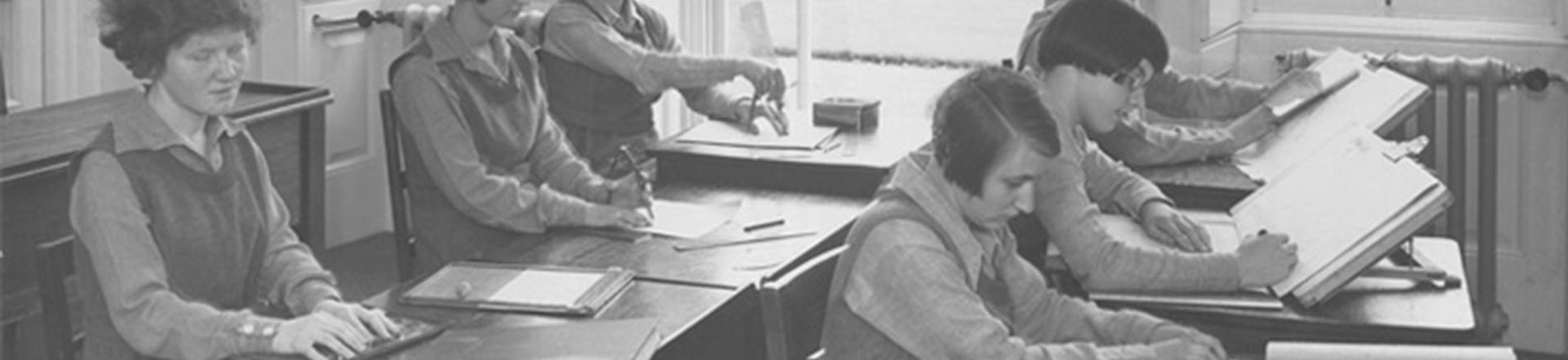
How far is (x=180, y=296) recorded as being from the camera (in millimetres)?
2779

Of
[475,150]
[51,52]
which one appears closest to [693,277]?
[475,150]

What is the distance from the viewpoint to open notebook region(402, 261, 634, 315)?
296cm

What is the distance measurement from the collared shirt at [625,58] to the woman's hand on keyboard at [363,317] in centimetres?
199

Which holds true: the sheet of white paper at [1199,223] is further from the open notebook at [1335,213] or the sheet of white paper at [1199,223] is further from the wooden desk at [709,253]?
the wooden desk at [709,253]

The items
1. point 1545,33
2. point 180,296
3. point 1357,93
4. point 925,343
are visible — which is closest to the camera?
point 925,343

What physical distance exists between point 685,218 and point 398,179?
70 cm

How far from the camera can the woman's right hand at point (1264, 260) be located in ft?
10.1

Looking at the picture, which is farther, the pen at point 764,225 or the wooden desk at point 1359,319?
the pen at point 764,225

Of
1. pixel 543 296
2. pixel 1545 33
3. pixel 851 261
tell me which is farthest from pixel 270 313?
pixel 1545 33

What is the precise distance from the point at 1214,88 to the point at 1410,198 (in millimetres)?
1507

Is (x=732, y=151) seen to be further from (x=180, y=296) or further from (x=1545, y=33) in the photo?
(x=1545, y=33)

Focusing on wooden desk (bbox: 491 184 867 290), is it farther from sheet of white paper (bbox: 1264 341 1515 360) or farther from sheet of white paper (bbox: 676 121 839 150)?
sheet of white paper (bbox: 1264 341 1515 360)

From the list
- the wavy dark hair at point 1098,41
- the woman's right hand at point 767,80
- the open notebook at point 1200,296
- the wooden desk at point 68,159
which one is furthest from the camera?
the woman's right hand at point 767,80

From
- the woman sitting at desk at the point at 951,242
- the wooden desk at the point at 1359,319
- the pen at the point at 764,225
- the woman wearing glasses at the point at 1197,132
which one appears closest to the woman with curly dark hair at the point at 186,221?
the woman sitting at desk at the point at 951,242
